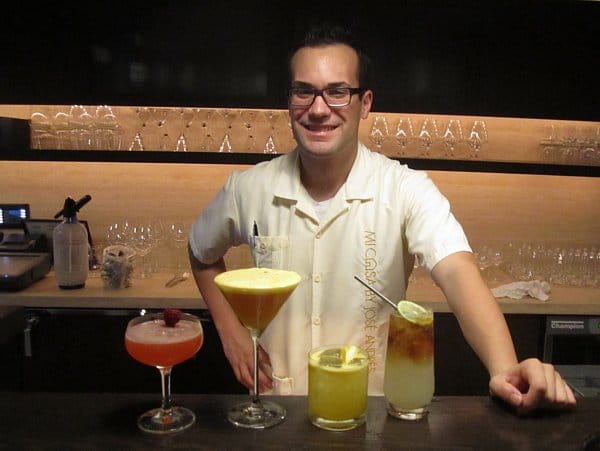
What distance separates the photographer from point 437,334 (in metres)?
2.68

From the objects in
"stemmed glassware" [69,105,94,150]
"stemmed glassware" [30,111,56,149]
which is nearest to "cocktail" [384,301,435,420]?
"stemmed glassware" [69,105,94,150]

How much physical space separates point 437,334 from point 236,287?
1883 mm

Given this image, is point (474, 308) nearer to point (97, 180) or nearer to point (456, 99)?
point (456, 99)

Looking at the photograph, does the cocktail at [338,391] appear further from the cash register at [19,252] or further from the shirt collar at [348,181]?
the cash register at [19,252]

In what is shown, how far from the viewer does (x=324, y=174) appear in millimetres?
1822

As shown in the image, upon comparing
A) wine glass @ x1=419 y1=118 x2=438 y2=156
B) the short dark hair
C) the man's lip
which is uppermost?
the short dark hair

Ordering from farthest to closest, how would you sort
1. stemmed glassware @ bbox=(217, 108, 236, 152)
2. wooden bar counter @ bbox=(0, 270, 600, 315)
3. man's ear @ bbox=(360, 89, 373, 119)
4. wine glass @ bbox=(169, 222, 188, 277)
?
wine glass @ bbox=(169, 222, 188, 277) → stemmed glassware @ bbox=(217, 108, 236, 152) → wooden bar counter @ bbox=(0, 270, 600, 315) → man's ear @ bbox=(360, 89, 373, 119)

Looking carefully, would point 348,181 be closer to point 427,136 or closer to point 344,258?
point 344,258

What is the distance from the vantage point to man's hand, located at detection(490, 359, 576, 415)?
3.42 feet

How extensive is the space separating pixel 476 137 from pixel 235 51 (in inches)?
54.2

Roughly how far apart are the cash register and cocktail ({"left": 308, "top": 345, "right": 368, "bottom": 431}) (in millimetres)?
2067

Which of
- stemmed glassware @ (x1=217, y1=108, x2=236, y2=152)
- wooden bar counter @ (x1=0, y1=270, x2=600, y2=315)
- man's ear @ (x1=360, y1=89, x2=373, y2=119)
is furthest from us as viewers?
stemmed glassware @ (x1=217, y1=108, x2=236, y2=152)

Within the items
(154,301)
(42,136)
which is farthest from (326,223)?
(42,136)

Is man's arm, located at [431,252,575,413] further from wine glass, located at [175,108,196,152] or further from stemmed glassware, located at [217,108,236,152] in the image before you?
wine glass, located at [175,108,196,152]
